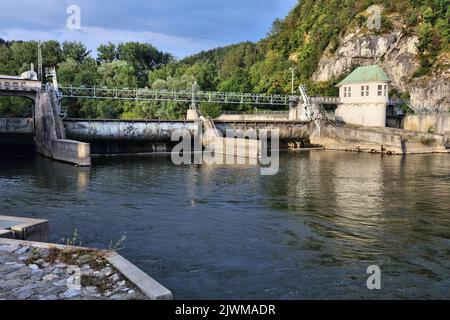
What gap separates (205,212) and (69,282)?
42.2 ft

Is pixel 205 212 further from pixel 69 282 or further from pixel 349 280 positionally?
pixel 69 282

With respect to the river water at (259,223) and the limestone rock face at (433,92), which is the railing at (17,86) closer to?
the river water at (259,223)

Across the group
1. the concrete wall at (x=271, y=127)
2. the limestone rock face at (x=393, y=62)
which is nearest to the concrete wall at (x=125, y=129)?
the concrete wall at (x=271, y=127)

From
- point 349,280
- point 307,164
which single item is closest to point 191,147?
point 307,164

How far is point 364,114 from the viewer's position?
71.8m

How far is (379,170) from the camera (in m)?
40.6

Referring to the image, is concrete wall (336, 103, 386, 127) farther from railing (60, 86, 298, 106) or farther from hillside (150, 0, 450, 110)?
hillside (150, 0, 450, 110)

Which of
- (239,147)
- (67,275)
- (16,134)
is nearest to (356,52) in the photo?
(239,147)

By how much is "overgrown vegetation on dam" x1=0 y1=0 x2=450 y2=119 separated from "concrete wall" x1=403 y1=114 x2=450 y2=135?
518 inches

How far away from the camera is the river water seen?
515 inches

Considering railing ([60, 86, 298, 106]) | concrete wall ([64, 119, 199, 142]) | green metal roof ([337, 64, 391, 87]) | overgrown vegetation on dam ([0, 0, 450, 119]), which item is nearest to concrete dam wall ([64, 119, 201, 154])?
concrete wall ([64, 119, 199, 142])

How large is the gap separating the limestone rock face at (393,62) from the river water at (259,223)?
1731 inches

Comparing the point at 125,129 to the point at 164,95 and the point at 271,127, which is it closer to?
the point at 271,127

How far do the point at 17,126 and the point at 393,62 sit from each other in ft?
222
